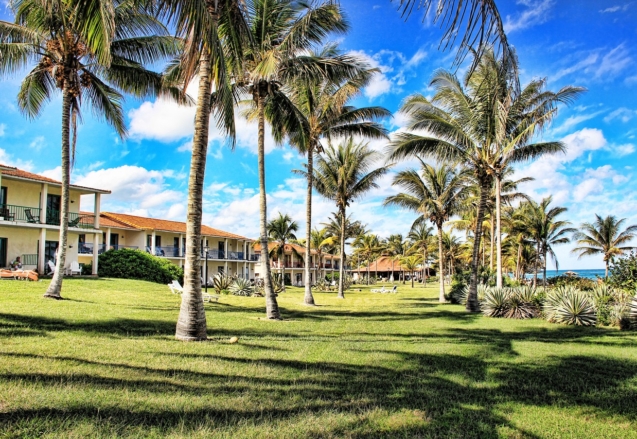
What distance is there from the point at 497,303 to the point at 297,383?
12.7 metres

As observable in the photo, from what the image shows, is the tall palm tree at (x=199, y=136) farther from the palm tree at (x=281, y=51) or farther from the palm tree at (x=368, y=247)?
the palm tree at (x=368, y=247)

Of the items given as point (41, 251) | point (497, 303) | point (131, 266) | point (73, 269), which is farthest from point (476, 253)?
point (41, 251)

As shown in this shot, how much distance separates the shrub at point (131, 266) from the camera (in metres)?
26.9

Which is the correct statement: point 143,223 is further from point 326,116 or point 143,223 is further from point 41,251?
point 326,116

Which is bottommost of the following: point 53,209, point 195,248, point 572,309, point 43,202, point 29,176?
point 572,309

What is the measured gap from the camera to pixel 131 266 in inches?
1065

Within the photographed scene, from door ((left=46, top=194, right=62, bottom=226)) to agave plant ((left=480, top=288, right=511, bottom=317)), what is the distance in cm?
2370

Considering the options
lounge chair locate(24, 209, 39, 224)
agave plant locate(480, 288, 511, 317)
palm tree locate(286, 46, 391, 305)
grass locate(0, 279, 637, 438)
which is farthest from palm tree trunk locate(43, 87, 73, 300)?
agave plant locate(480, 288, 511, 317)

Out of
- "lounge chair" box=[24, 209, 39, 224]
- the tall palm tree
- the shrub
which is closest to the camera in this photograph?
the tall palm tree

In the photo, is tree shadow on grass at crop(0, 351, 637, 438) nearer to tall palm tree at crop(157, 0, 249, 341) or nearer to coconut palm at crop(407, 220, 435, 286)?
tall palm tree at crop(157, 0, 249, 341)

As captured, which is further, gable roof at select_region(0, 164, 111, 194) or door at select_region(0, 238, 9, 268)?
door at select_region(0, 238, 9, 268)

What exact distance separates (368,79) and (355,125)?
4.51 metres

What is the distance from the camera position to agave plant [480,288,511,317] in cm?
1598

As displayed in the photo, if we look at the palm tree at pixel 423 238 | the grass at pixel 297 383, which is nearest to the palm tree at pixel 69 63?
the grass at pixel 297 383
